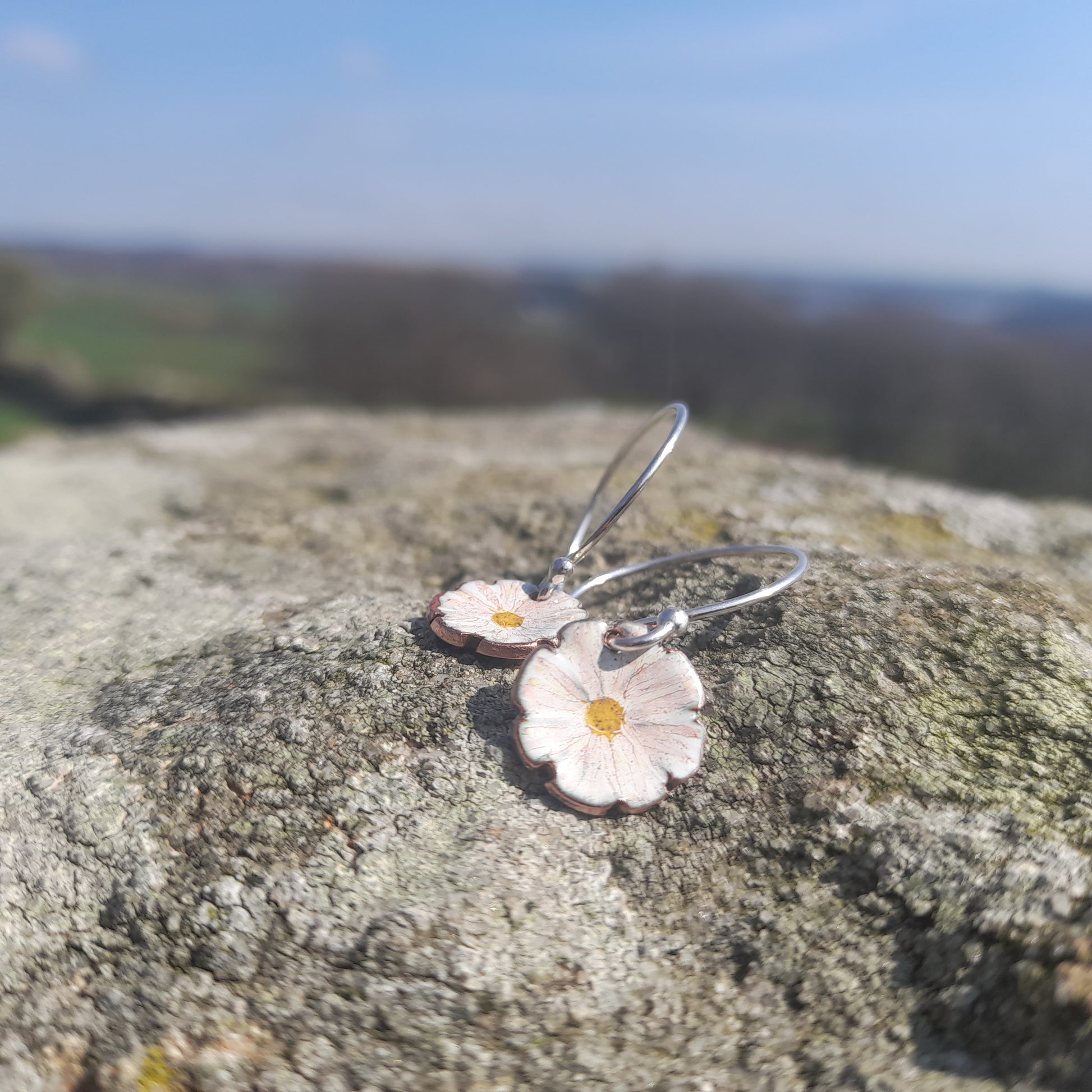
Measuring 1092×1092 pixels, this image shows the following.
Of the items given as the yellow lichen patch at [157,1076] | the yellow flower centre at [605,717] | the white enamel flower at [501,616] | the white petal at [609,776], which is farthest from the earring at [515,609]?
the yellow lichen patch at [157,1076]

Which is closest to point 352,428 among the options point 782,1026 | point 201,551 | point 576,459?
point 576,459

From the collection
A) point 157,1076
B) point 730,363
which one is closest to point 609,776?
point 157,1076

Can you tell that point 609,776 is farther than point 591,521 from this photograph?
No

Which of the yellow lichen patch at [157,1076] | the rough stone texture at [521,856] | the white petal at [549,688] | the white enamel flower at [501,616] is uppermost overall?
the white enamel flower at [501,616]

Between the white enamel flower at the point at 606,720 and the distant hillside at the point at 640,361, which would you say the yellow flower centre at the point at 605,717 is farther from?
the distant hillside at the point at 640,361

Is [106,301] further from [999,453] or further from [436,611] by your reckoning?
[436,611]

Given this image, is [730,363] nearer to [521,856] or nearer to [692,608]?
[692,608]
